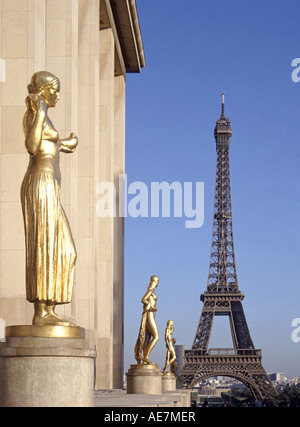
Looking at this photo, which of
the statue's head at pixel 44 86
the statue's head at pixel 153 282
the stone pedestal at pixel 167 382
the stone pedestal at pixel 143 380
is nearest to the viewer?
the statue's head at pixel 44 86

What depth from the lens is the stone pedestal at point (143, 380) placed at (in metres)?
24.3

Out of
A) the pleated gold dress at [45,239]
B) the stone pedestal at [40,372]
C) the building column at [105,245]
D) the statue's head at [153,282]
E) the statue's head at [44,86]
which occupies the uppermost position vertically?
the building column at [105,245]

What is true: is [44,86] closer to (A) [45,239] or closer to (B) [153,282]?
(A) [45,239]

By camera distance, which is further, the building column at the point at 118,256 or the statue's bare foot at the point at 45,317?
the building column at the point at 118,256

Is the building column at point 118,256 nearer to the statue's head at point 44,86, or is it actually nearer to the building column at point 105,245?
the building column at point 105,245

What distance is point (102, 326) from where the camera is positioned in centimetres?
3341

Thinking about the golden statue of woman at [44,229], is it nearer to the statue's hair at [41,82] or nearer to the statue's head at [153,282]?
the statue's hair at [41,82]

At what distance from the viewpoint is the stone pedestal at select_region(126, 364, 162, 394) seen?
79.6 ft

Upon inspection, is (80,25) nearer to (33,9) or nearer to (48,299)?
(33,9)

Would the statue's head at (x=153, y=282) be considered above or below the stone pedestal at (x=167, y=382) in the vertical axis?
above

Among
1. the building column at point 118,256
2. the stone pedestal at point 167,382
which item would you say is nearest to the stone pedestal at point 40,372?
the stone pedestal at point 167,382

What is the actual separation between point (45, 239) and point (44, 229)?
13cm

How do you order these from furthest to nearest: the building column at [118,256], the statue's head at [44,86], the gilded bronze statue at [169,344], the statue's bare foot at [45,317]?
the building column at [118,256]
the gilded bronze statue at [169,344]
the statue's head at [44,86]
the statue's bare foot at [45,317]

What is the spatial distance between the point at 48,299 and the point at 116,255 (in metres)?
29.9
